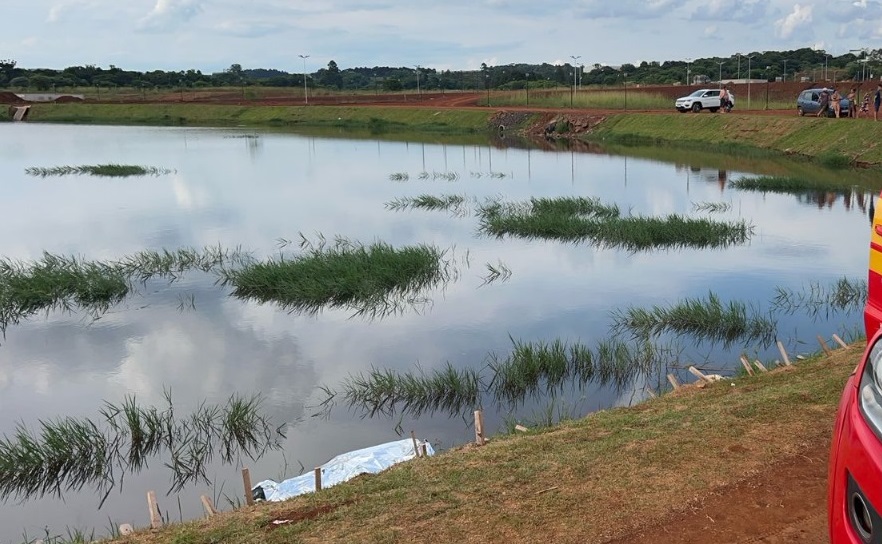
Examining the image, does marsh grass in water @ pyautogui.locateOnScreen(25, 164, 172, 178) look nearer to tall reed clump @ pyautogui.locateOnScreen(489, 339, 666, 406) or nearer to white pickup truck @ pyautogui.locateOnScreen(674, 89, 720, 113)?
tall reed clump @ pyautogui.locateOnScreen(489, 339, 666, 406)

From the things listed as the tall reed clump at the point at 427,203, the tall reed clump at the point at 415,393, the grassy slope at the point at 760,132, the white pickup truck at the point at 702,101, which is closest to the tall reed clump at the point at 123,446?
the tall reed clump at the point at 415,393

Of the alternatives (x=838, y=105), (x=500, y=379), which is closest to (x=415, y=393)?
(x=500, y=379)

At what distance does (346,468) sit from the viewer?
→ 7.05m

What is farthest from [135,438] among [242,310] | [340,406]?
[242,310]

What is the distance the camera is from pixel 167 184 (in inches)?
1176

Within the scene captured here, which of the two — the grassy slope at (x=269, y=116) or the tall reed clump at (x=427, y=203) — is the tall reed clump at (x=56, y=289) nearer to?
the tall reed clump at (x=427, y=203)

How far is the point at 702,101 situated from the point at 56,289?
3940cm

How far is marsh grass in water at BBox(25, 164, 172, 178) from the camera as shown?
107 feet

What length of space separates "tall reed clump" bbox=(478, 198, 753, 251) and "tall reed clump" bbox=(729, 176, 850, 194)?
6.05 meters

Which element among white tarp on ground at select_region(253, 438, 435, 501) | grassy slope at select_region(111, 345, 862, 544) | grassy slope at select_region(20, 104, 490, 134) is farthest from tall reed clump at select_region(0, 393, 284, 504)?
grassy slope at select_region(20, 104, 490, 134)

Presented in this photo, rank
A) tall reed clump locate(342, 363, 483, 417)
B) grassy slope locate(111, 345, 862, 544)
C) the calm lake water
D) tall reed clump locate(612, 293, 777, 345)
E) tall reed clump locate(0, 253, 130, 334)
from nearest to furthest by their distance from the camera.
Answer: grassy slope locate(111, 345, 862, 544) < the calm lake water < tall reed clump locate(342, 363, 483, 417) < tall reed clump locate(612, 293, 777, 345) < tall reed clump locate(0, 253, 130, 334)

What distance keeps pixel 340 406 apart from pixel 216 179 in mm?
23303

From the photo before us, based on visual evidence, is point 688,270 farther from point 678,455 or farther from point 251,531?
point 251,531

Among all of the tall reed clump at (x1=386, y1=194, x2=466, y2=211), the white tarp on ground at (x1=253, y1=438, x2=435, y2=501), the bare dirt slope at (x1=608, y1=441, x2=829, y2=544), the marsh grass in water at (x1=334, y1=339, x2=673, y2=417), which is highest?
the bare dirt slope at (x1=608, y1=441, x2=829, y2=544)
